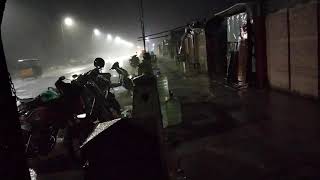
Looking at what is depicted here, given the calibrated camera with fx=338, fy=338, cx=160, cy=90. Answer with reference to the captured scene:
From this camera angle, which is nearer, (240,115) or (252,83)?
(240,115)

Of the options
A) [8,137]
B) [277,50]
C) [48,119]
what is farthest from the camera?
[277,50]

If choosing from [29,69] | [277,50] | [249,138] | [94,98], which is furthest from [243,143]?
[29,69]

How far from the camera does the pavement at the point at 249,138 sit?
5.23 metres

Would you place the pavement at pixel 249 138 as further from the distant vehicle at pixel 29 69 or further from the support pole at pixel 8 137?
the distant vehicle at pixel 29 69

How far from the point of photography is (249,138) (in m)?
6.75

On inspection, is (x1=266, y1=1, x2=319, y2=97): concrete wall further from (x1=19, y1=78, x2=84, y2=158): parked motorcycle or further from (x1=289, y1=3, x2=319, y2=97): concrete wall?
(x1=19, y1=78, x2=84, y2=158): parked motorcycle

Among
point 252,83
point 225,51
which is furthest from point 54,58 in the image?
point 252,83

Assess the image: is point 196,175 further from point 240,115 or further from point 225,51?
point 225,51

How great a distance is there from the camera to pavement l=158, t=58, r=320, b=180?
523cm

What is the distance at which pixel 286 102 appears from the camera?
9.73 meters

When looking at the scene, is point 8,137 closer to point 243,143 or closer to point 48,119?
point 48,119

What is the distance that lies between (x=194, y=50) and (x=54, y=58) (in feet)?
139

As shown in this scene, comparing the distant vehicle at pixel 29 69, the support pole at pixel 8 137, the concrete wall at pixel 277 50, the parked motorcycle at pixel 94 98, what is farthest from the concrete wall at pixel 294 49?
the distant vehicle at pixel 29 69

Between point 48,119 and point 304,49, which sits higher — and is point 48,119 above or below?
below
